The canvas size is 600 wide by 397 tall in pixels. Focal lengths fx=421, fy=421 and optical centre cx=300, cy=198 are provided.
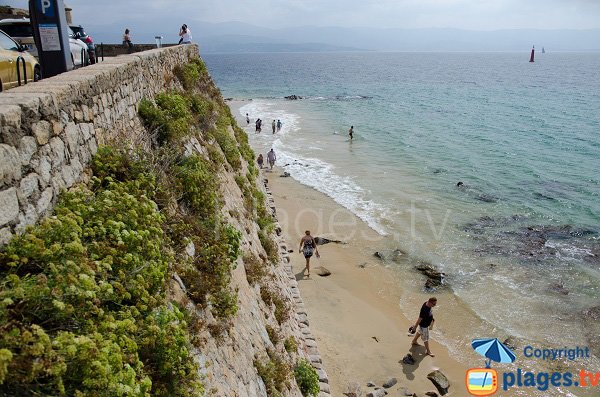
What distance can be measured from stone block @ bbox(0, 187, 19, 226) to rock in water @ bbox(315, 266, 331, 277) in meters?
Result: 14.5

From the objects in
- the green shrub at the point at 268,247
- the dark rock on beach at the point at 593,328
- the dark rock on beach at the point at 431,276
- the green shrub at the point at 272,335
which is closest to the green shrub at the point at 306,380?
the green shrub at the point at 272,335

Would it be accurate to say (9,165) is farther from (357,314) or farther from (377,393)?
(357,314)

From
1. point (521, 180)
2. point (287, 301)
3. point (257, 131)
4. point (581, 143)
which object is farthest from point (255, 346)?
point (581, 143)

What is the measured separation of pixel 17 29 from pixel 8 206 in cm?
1337

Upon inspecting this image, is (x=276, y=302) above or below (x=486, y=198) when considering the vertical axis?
above

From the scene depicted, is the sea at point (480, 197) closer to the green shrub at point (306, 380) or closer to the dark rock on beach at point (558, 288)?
the dark rock on beach at point (558, 288)

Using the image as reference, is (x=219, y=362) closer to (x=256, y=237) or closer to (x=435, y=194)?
(x=256, y=237)

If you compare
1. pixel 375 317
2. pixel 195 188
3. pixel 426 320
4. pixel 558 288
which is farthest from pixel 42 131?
pixel 558 288

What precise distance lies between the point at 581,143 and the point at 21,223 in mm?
49977

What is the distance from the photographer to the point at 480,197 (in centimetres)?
2781

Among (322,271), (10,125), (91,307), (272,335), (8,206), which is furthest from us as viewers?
(322,271)

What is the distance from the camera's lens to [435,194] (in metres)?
28.0

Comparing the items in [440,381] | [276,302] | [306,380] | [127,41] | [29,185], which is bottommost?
[440,381]

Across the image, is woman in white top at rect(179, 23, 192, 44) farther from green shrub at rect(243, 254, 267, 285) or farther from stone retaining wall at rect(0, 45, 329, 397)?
green shrub at rect(243, 254, 267, 285)
